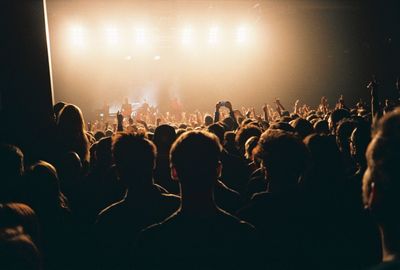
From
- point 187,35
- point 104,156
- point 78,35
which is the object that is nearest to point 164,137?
point 104,156

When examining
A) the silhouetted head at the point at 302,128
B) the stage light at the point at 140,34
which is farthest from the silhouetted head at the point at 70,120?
the stage light at the point at 140,34

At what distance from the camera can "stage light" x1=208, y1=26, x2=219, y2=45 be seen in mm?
19188

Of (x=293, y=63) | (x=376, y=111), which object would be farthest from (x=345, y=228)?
(x=293, y=63)

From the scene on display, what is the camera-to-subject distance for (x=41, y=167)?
2.85 m

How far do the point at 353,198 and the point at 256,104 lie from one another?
18.8 meters

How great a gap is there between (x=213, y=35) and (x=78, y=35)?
572 centimetres

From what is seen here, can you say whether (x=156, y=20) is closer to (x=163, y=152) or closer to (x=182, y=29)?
(x=182, y=29)

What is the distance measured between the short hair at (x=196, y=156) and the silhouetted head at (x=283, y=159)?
64 cm

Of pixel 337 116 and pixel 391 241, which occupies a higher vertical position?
pixel 391 241

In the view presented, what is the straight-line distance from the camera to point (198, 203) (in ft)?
7.17

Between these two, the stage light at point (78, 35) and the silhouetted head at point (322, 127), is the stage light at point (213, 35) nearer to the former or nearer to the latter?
the stage light at point (78, 35)

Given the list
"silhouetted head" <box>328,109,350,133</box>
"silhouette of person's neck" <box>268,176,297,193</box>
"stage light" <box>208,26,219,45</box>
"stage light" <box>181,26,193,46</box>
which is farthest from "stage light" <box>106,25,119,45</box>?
"silhouette of person's neck" <box>268,176,297,193</box>

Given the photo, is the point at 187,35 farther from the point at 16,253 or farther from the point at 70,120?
the point at 16,253

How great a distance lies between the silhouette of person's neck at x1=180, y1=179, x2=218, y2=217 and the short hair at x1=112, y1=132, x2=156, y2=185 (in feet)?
2.13
